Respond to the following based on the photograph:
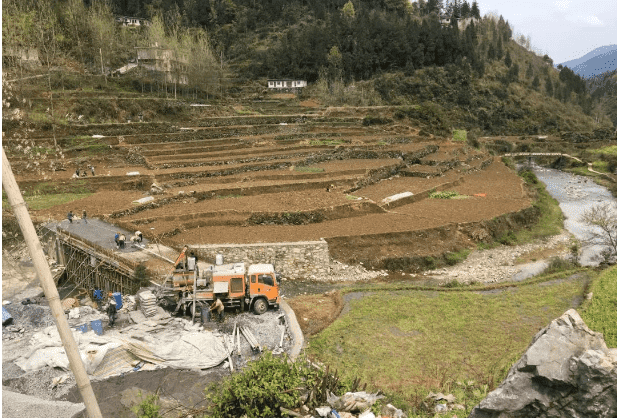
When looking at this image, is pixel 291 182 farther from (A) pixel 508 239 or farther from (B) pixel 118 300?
(B) pixel 118 300

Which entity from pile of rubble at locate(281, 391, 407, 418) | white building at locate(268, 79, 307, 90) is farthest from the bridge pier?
white building at locate(268, 79, 307, 90)

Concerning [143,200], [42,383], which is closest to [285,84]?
[143,200]

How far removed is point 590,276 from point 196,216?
19.2 metres

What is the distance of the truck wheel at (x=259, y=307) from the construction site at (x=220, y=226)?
0.05 meters

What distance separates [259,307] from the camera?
14586 millimetres

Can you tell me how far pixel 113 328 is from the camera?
13.2 m

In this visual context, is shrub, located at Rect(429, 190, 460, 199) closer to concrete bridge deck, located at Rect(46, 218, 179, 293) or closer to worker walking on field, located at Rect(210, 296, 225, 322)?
concrete bridge deck, located at Rect(46, 218, 179, 293)

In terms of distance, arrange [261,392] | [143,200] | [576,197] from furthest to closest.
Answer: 1. [576,197]
2. [143,200]
3. [261,392]

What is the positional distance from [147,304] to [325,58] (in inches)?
2833

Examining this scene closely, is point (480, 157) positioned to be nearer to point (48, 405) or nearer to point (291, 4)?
point (48, 405)

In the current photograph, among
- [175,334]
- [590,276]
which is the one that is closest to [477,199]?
[590,276]

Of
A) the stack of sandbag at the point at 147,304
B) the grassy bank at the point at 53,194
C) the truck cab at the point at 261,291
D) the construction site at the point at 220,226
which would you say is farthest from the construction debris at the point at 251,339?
the grassy bank at the point at 53,194

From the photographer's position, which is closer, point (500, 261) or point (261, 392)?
point (261, 392)

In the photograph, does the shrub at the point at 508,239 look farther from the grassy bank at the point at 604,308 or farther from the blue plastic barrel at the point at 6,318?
the blue plastic barrel at the point at 6,318
